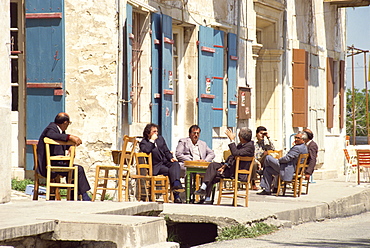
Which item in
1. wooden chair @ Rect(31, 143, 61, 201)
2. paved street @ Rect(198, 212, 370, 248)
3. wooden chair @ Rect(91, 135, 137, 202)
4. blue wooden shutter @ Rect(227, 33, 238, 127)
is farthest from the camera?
blue wooden shutter @ Rect(227, 33, 238, 127)

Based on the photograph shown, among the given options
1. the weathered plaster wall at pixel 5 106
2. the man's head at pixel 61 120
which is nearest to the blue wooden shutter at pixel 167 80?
the man's head at pixel 61 120

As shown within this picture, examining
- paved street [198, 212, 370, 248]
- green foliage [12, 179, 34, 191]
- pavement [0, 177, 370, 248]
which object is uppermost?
green foliage [12, 179, 34, 191]

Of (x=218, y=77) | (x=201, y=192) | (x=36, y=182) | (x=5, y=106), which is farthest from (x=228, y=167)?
(x=218, y=77)

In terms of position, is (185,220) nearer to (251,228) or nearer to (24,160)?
(251,228)

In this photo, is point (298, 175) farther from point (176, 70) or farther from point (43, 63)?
point (43, 63)

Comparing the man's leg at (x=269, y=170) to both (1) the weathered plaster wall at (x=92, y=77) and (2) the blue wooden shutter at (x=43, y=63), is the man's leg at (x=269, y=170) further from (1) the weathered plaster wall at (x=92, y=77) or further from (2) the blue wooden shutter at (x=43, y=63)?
(2) the blue wooden shutter at (x=43, y=63)

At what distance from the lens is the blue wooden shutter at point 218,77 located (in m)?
14.0

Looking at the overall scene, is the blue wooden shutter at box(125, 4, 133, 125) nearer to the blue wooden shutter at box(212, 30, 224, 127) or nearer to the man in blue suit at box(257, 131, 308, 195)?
the man in blue suit at box(257, 131, 308, 195)

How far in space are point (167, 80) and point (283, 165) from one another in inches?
88.1

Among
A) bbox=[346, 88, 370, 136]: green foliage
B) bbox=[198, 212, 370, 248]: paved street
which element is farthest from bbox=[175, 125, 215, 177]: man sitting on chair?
bbox=[346, 88, 370, 136]: green foliage

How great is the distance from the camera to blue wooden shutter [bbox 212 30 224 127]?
14023 millimetres

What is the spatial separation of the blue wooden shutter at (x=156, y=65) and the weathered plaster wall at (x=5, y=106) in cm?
389

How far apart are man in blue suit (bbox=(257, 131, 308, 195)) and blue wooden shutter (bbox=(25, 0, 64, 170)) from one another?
3626 mm

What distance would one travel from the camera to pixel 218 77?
14188 mm
